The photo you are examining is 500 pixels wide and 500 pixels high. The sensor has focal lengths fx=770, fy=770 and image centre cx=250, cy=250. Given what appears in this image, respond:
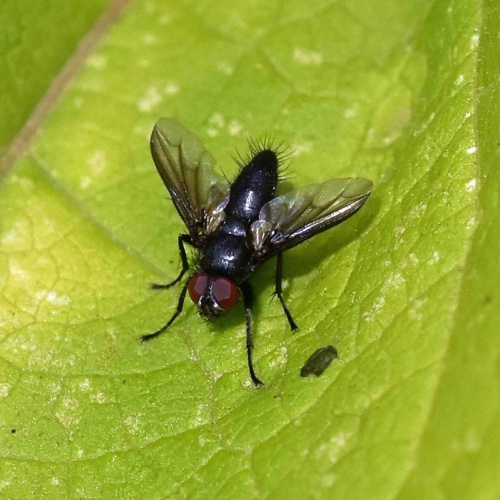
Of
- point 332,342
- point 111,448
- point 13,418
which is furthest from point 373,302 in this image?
point 13,418

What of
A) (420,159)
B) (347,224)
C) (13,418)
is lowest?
(13,418)

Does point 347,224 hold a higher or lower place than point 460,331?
lower

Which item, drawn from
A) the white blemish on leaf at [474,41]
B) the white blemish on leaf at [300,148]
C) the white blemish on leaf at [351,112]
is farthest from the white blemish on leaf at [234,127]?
the white blemish on leaf at [474,41]

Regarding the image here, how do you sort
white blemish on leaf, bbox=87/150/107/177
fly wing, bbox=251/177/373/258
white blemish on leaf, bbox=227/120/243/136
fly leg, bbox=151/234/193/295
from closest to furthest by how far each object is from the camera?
fly wing, bbox=251/177/373/258 → fly leg, bbox=151/234/193/295 → white blemish on leaf, bbox=87/150/107/177 → white blemish on leaf, bbox=227/120/243/136

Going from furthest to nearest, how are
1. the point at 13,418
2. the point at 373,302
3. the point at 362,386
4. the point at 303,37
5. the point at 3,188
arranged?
1. the point at 303,37
2. the point at 3,188
3. the point at 13,418
4. the point at 373,302
5. the point at 362,386

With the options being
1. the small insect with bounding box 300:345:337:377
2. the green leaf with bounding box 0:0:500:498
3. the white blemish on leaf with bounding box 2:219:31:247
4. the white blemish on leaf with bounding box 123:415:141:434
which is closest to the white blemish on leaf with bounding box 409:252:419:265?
the green leaf with bounding box 0:0:500:498

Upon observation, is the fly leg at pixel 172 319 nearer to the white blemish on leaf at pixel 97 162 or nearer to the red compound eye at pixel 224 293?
the red compound eye at pixel 224 293

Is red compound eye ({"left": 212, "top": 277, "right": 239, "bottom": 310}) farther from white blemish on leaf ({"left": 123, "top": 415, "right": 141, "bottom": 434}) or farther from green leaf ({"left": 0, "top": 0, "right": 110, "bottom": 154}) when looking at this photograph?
green leaf ({"left": 0, "top": 0, "right": 110, "bottom": 154})

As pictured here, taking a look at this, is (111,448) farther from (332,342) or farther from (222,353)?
(332,342)
